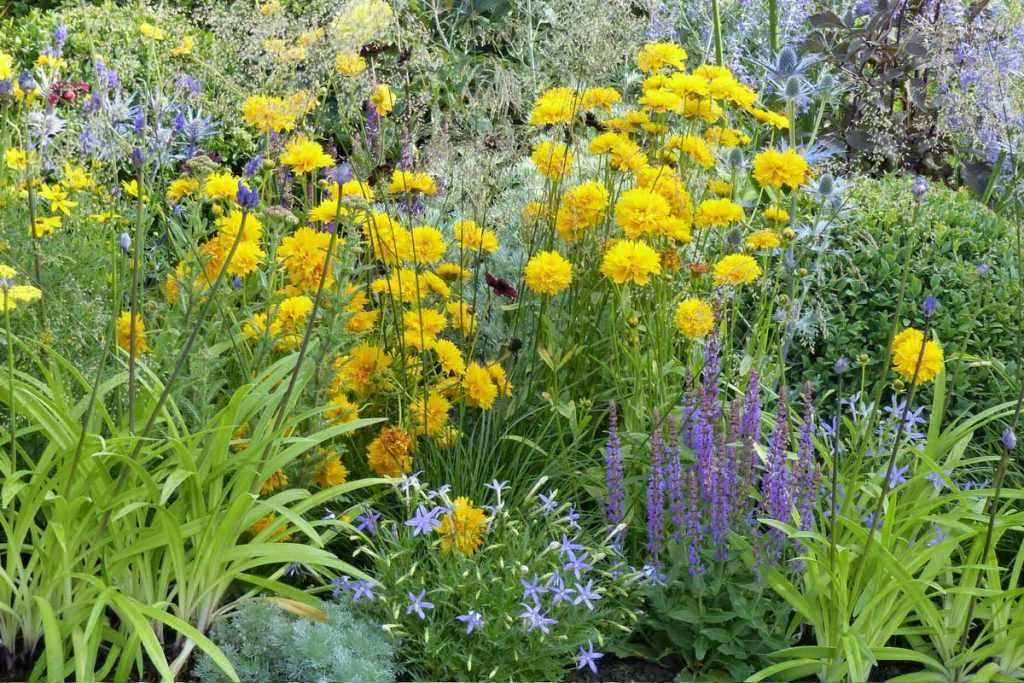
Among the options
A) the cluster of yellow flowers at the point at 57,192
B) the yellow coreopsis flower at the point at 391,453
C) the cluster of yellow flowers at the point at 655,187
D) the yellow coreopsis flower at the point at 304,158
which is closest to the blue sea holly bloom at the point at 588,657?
the yellow coreopsis flower at the point at 391,453

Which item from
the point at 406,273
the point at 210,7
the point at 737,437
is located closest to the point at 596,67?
the point at 406,273

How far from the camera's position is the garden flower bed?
2426 millimetres

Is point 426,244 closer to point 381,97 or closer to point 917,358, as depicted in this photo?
point 381,97

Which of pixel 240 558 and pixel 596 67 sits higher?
pixel 596 67

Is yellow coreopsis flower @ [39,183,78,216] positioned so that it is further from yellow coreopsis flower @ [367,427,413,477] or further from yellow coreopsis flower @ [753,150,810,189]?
yellow coreopsis flower @ [753,150,810,189]

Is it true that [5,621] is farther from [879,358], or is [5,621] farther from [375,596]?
[879,358]

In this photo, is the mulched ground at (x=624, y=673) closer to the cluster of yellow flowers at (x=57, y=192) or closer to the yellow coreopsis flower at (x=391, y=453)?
the yellow coreopsis flower at (x=391, y=453)

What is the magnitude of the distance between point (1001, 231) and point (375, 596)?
2614 mm

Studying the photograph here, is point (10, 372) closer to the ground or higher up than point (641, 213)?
closer to the ground

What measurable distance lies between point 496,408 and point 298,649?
1.11 m

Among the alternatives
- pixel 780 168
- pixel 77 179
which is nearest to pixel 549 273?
pixel 780 168

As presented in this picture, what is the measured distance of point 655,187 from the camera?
317cm

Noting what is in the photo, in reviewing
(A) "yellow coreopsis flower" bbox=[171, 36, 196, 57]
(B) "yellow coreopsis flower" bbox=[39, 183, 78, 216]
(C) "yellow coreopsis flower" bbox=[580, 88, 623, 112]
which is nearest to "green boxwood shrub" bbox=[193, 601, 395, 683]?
(C) "yellow coreopsis flower" bbox=[580, 88, 623, 112]

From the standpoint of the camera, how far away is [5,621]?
244cm
